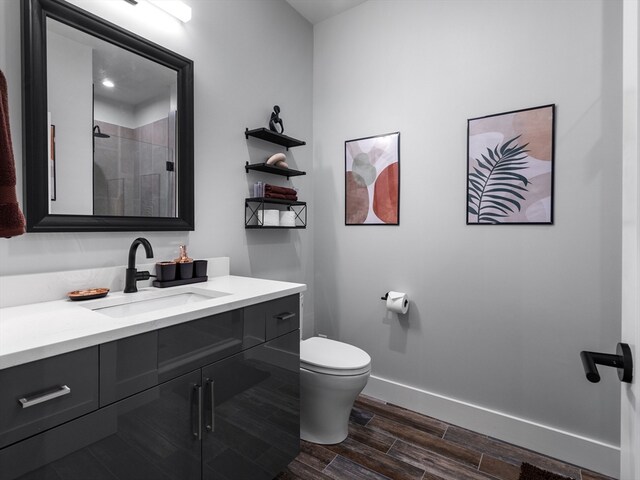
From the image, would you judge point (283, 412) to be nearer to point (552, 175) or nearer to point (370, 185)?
point (370, 185)

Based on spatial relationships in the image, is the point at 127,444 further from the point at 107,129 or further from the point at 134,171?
the point at 107,129

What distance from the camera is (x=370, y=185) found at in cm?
242

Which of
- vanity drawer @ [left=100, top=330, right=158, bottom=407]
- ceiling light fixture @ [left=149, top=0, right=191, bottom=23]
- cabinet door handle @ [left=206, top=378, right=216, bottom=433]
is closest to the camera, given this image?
vanity drawer @ [left=100, top=330, right=158, bottom=407]

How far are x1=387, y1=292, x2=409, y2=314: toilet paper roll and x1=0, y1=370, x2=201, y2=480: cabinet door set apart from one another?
54.2 inches

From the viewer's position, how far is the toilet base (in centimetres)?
177

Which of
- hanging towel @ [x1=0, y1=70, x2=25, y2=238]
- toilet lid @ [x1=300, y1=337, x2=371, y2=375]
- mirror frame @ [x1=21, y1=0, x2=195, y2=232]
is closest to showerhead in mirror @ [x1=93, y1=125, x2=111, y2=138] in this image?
mirror frame @ [x1=21, y1=0, x2=195, y2=232]

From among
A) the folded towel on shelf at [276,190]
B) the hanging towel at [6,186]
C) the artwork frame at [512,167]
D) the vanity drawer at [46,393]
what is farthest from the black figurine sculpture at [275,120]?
the vanity drawer at [46,393]

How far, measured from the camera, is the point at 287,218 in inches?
88.4

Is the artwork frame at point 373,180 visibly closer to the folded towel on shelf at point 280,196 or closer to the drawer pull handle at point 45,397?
the folded towel on shelf at point 280,196

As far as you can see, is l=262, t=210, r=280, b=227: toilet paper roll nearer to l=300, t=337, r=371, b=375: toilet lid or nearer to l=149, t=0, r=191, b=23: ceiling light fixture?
l=300, t=337, r=371, b=375: toilet lid

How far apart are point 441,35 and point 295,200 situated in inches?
54.3

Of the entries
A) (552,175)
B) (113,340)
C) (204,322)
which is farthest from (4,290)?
(552,175)

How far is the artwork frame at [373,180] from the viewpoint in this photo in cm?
231

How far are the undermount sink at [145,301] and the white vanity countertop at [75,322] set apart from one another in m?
0.01
